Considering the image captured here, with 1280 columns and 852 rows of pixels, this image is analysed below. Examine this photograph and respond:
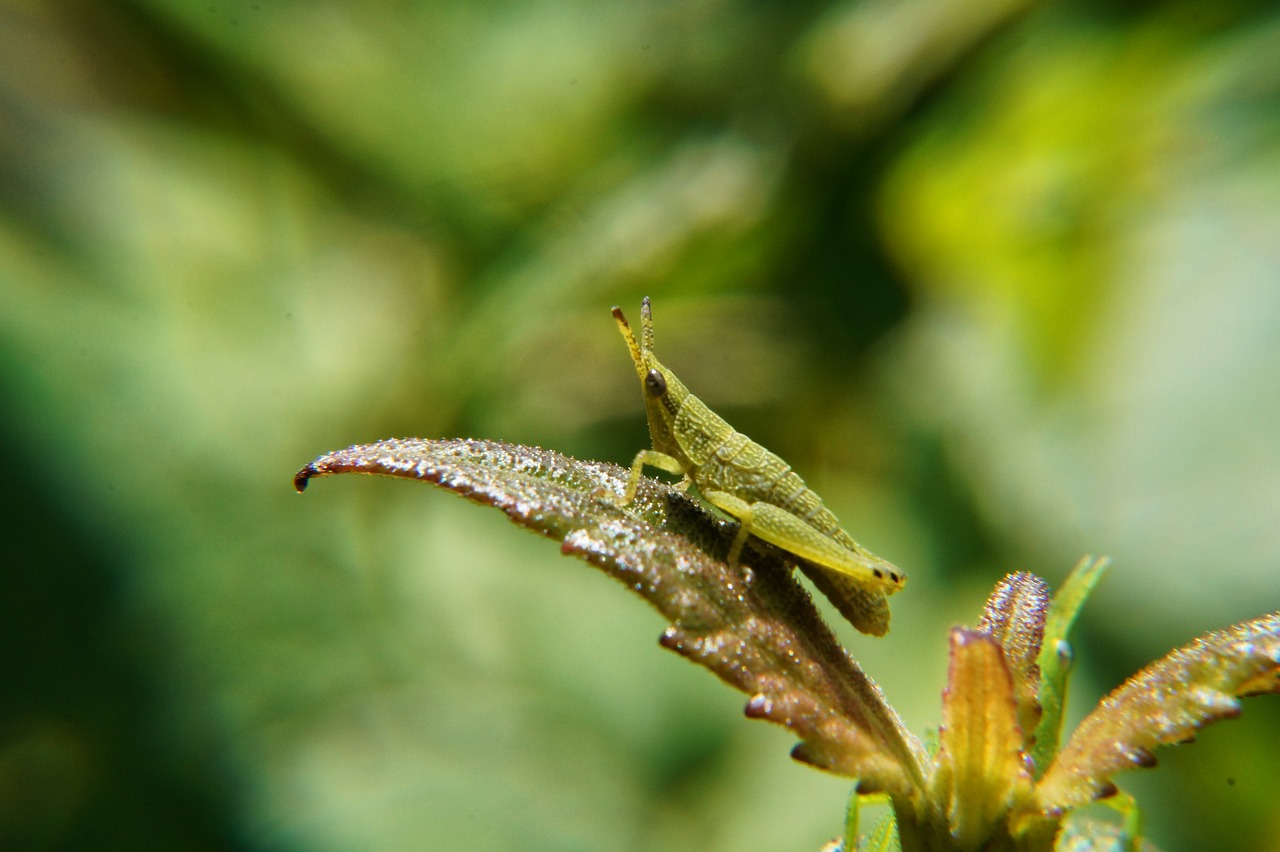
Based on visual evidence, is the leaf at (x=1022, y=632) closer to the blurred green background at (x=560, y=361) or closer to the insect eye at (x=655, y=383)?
the insect eye at (x=655, y=383)

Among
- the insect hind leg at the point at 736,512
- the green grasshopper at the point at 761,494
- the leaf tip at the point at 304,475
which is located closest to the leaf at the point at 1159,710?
the insect hind leg at the point at 736,512

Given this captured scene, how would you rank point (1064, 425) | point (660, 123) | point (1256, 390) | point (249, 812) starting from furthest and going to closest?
point (660, 123) < point (1064, 425) < point (1256, 390) < point (249, 812)

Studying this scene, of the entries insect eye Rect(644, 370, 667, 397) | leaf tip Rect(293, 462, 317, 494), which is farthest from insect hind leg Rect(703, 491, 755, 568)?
leaf tip Rect(293, 462, 317, 494)

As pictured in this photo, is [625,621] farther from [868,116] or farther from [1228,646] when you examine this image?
[1228,646]

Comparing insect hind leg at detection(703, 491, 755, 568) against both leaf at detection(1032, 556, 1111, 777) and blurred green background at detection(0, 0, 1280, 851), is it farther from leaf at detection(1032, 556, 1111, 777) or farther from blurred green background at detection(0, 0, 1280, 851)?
blurred green background at detection(0, 0, 1280, 851)

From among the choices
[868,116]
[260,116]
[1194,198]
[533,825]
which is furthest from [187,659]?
[1194,198]

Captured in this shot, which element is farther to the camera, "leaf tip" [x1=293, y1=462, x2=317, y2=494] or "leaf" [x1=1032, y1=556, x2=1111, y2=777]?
"leaf tip" [x1=293, y1=462, x2=317, y2=494]

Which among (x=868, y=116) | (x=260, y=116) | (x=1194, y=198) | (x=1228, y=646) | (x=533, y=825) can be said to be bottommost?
(x=1228, y=646)
